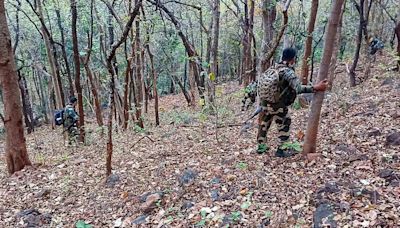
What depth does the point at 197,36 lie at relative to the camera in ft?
106

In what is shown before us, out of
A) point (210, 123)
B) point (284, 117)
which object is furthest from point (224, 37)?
point (284, 117)

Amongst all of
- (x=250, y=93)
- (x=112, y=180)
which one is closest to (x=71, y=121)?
(x=112, y=180)

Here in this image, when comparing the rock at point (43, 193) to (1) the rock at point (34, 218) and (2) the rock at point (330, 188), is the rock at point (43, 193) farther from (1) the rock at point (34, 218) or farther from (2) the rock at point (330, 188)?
(2) the rock at point (330, 188)

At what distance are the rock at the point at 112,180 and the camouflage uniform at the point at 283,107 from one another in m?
2.78

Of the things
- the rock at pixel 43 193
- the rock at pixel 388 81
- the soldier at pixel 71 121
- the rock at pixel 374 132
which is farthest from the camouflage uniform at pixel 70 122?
the rock at pixel 388 81

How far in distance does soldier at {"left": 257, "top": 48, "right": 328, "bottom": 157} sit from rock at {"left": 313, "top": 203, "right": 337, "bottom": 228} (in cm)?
170

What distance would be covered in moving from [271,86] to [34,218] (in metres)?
4.35

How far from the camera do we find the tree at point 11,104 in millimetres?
7316

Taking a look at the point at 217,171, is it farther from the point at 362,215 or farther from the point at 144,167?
the point at 362,215

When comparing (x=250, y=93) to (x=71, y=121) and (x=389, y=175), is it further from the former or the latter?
(x=389, y=175)

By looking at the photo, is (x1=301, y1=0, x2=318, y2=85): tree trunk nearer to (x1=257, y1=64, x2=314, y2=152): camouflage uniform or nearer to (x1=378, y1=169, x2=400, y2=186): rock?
(x1=257, y1=64, x2=314, y2=152): camouflage uniform

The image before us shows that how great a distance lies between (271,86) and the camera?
5.70 meters

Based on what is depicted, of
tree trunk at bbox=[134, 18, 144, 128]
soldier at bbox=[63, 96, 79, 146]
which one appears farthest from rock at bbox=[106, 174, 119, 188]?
tree trunk at bbox=[134, 18, 144, 128]

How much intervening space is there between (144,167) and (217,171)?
1751mm
